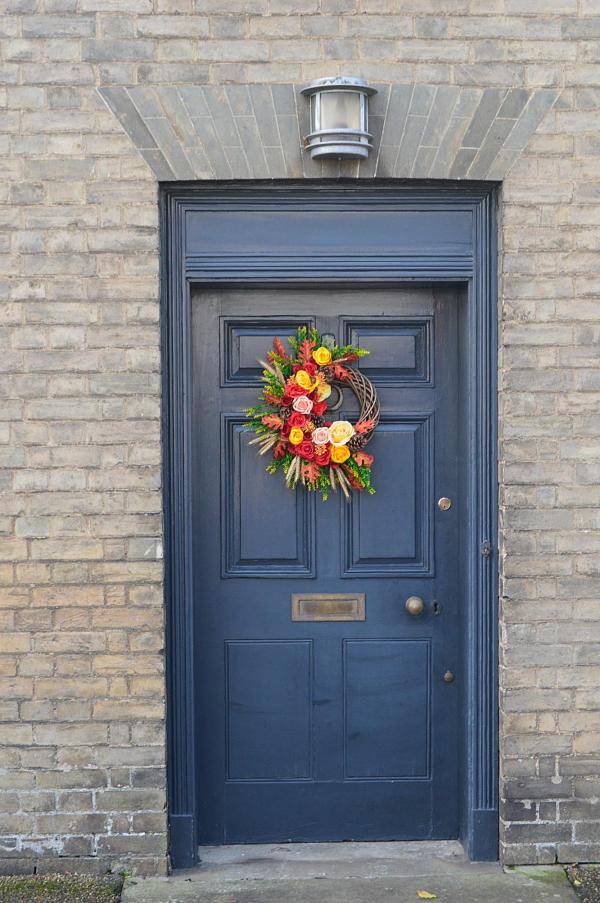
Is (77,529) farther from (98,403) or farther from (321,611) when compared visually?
(321,611)

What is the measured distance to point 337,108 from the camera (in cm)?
404

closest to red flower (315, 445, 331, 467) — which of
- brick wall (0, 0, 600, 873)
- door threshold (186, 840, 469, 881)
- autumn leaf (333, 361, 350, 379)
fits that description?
autumn leaf (333, 361, 350, 379)

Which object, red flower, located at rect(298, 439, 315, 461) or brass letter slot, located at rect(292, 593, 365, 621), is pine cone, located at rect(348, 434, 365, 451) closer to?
red flower, located at rect(298, 439, 315, 461)

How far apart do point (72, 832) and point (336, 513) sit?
5.69ft

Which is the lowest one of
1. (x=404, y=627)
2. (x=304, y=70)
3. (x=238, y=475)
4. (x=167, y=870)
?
(x=167, y=870)

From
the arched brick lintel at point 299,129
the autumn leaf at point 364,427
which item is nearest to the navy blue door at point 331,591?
the autumn leaf at point 364,427

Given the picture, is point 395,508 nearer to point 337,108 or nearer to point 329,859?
point 329,859

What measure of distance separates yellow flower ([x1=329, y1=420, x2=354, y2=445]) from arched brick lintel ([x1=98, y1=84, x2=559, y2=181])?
1.04 metres

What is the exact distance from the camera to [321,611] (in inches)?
176

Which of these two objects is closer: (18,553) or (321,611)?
(18,553)

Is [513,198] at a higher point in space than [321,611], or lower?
higher

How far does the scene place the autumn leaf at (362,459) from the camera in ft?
14.2

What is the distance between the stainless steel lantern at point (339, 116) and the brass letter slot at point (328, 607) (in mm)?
1879

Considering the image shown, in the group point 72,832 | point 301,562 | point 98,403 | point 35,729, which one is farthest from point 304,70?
point 72,832
